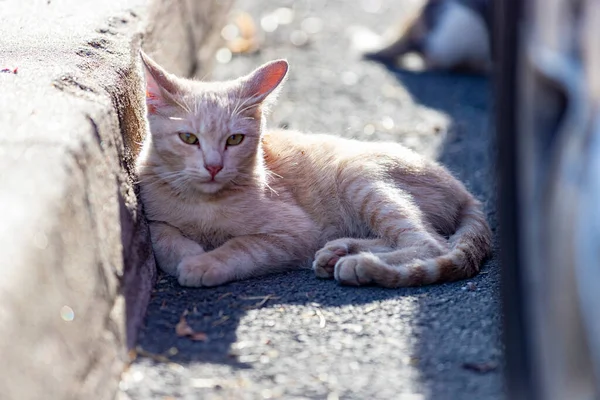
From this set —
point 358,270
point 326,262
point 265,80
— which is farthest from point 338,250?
point 265,80

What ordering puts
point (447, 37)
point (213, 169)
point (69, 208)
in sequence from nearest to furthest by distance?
point (69, 208) → point (213, 169) → point (447, 37)

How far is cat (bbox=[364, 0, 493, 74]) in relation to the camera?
23.2 feet

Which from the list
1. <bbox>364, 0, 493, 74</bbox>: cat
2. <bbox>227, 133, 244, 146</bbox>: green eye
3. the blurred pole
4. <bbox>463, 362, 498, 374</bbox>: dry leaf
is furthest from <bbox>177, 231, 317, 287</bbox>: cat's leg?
<bbox>364, 0, 493, 74</bbox>: cat

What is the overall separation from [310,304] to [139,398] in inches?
33.7

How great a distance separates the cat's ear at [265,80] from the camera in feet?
11.7

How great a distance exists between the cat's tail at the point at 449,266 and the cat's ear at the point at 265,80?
96cm

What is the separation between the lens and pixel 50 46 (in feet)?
11.1

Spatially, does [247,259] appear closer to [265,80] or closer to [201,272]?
[201,272]

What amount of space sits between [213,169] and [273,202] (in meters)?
0.39

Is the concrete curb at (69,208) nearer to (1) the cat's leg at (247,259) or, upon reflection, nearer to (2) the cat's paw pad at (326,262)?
(1) the cat's leg at (247,259)

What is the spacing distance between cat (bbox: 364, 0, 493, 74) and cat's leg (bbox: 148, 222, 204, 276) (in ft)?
13.7

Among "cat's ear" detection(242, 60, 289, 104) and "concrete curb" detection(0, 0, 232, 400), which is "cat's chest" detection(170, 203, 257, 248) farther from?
"cat's ear" detection(242, 60, 289, 104)

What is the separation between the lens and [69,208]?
7.47ft

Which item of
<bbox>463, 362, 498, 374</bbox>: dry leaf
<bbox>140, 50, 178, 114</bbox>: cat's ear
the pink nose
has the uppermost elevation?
<bbox>140, 50, 178, 114</bbox>: cat's ear
